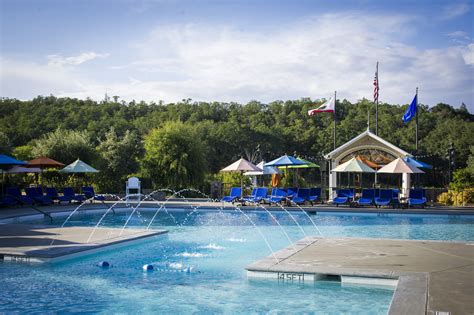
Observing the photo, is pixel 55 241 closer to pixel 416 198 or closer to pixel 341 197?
pixel 341 197

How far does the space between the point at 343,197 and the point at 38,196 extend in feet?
41.5

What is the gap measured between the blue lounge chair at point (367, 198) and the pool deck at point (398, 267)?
1000 centimetres

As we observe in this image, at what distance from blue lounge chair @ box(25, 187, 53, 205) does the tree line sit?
673 centimetres

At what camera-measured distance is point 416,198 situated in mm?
20172

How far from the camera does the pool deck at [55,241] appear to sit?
902 centimetres

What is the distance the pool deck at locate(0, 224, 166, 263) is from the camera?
9023 mm

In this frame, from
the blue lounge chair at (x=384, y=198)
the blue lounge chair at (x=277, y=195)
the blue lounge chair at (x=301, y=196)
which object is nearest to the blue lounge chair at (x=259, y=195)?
the blue lounge chair at (x=277, y=195)

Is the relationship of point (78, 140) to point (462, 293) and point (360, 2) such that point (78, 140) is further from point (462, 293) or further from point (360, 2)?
point (462, 293)

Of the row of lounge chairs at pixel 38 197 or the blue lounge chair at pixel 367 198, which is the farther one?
the blue lounge chair at pixel 367 198

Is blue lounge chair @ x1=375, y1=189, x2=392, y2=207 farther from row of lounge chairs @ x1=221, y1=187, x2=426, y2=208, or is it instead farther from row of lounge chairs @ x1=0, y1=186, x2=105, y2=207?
row of lounge chairs @ x1=0, y1=186, x2=105, y2=207

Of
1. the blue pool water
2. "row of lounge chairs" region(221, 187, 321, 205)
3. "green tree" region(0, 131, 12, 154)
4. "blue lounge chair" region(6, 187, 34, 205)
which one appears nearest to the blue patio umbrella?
"row of lounge chairs" region(221, 187, 321, 205)

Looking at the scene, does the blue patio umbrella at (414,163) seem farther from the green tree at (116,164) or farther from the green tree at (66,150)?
the green tree at (66,150)

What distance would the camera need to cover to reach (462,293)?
594cm

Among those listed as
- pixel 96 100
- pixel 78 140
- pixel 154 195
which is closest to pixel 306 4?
pixel 154 195
